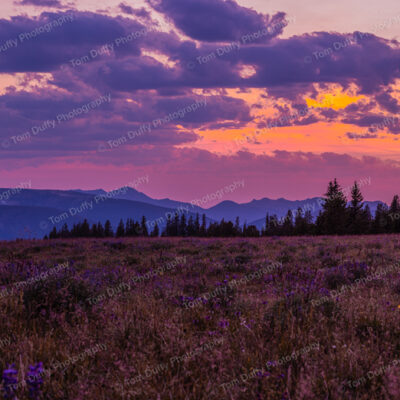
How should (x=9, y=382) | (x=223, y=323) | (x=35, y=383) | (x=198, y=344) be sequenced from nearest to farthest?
(x=9, y=382) < (x=35, y=383) < (x=198, y=344) < (x=223, y=323)

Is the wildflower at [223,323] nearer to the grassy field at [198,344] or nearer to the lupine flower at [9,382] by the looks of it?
the grassy field at [198,344]

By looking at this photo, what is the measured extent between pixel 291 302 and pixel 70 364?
9.31 feet

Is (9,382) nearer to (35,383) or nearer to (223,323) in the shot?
(35,383)

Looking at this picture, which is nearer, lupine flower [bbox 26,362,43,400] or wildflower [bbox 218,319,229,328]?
lupine flower [bbox 26,362,43,400]

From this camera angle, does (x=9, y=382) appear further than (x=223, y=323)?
No

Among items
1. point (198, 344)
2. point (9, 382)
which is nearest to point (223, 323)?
point (198, 344)

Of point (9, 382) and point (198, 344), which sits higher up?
point (9, 382)

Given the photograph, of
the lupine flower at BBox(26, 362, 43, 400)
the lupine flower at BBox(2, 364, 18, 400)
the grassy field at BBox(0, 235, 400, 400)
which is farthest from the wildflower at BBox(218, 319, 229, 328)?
the lupine flower at BBox(2, 364, 18, 400)

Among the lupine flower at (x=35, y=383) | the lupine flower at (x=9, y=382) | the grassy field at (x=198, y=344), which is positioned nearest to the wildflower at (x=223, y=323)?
the grassy field at (x=198, y=344)

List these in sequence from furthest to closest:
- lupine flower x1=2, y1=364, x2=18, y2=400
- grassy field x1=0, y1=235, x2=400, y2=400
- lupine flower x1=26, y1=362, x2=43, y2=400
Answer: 1. grassy field x1=0, y1=235, x2=400, y2=400
2. lupine flower x1=26, y1=362, x2=43, y2=400
3. lupine flower x1=2, y1=364, x2=18, y2=400

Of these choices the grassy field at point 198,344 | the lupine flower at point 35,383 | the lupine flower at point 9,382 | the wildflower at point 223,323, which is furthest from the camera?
the wildflower at point 223,323

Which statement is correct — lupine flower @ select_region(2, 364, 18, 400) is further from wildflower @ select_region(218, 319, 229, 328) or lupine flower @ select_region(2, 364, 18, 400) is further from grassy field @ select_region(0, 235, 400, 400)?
wildflower @ select_region(218, 319, 229, 328)

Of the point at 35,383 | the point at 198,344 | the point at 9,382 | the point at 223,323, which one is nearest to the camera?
the point at 9,382

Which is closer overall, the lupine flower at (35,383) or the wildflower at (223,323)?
the lupine flower at (35,383)
